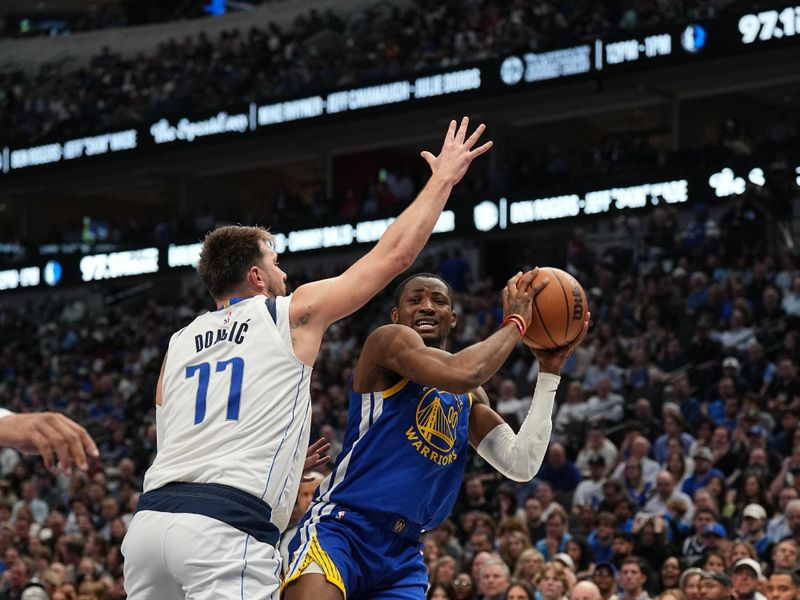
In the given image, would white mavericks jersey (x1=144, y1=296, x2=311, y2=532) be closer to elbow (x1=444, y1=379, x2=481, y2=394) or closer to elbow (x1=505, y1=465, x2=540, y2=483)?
elbow (x1=444, y1=379, x2=481, y2=394)

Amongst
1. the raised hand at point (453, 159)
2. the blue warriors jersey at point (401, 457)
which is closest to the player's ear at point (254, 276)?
the raised hand at point (453, 159)

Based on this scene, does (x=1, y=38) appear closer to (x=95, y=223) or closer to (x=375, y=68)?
(x=95, y=223)

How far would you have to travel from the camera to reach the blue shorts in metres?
4.68

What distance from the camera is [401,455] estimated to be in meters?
4.84

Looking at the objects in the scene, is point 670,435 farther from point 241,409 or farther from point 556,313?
point 241,409

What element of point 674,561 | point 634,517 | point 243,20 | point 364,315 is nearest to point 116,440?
point 364,315

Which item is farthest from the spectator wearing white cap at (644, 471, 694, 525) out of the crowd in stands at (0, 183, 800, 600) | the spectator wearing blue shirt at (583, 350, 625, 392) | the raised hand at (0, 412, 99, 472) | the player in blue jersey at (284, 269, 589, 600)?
the raised hand at (0, 412, 99, 472)

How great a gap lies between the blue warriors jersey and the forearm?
2.75 ft

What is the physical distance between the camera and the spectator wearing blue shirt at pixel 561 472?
40.5ft

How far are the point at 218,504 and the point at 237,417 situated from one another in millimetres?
295

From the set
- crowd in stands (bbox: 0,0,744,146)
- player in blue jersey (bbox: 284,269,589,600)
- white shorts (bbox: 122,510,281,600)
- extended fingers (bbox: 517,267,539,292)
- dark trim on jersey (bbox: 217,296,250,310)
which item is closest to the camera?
white shorts (bbox: 122,510,281,600)

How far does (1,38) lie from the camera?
32688 millimetres

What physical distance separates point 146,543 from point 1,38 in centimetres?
3131

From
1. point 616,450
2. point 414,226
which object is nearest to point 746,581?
point 616,450
